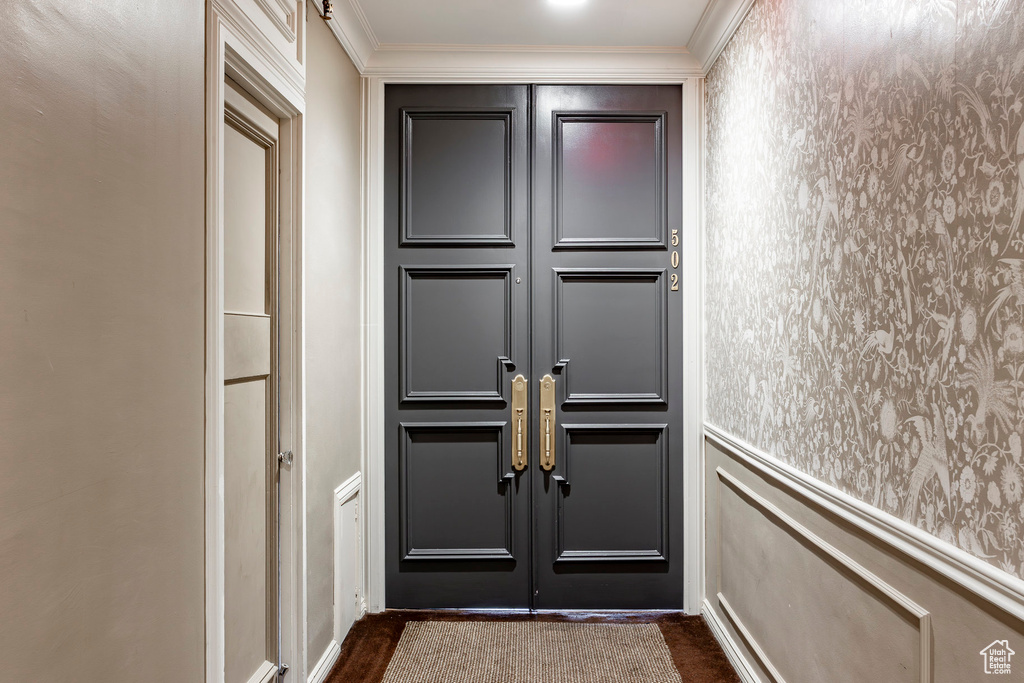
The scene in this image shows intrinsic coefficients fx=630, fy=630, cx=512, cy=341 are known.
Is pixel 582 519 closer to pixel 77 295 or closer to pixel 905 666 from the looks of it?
pixel 905 666

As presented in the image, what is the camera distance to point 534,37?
2701mm

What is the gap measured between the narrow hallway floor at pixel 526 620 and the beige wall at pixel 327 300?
18 cm

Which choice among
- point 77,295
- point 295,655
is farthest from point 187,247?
point 295,655

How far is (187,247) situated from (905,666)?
1.72 metres

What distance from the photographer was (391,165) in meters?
2.87

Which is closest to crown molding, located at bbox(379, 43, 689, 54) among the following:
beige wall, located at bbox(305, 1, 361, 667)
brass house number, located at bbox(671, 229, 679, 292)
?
beige wall, located at bbox(305, 1, 361, 667)

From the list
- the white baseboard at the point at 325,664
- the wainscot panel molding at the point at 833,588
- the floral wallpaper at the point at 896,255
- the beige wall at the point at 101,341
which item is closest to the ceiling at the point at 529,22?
the floral wallpaper at the point at 896,255

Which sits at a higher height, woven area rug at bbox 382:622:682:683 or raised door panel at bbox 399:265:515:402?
raised door panel at bbox 399:265:515:402

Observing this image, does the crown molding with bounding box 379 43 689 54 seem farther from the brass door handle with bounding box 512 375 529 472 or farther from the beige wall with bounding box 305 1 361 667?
the brass door handle with bounding box 512 375 529 472

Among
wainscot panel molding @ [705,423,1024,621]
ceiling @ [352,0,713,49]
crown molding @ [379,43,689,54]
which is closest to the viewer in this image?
wainscot panel molding @ [705,423,1024,621]

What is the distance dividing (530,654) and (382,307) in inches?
62.6

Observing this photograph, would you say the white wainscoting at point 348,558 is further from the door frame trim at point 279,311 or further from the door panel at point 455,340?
the door frame trim at point 279,311

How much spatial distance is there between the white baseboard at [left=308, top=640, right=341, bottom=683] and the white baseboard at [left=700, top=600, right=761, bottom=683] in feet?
4.94

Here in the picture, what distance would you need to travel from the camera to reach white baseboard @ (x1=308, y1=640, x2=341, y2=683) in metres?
2.18
